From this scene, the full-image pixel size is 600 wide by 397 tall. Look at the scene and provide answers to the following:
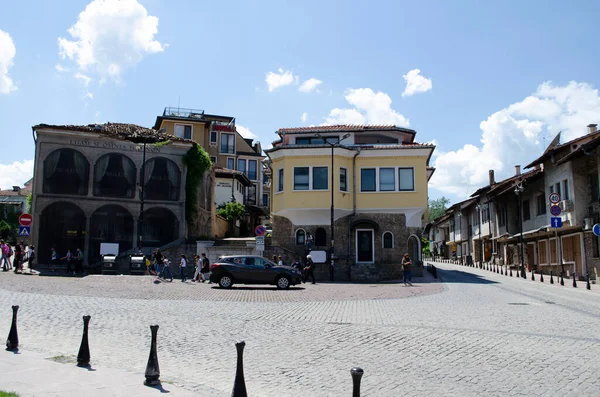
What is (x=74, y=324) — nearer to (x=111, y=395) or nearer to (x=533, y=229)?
(x=111, y=395)

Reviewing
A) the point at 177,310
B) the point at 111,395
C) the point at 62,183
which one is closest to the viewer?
the point at 111,395

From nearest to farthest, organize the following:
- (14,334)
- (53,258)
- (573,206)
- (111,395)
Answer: (111,395), (14,334), (573,206), (53,258)

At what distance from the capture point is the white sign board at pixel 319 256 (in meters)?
30.8

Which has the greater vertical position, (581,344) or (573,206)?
(573,206)

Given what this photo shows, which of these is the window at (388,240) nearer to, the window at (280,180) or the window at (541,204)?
the window at (280,180)

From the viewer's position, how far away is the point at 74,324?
1222cm

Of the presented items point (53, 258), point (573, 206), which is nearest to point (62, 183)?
point (53, 258)

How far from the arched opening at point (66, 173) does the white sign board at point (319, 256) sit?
1713 cm

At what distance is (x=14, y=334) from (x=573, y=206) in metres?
30.0

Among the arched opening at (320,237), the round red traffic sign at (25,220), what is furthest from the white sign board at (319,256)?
the round red traffic sign at (25,220)

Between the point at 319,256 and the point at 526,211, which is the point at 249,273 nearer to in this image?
the point at 319,256

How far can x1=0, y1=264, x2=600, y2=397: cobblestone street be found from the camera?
24.0ft

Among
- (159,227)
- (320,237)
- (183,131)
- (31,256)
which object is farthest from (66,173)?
(183,131)

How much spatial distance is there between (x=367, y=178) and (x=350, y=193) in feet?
5.09
